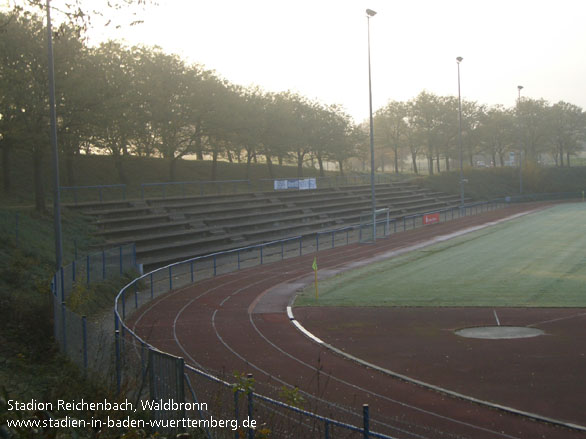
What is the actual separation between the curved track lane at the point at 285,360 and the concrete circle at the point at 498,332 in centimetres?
462

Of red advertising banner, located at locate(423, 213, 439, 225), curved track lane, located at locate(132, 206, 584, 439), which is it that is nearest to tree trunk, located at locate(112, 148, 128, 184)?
curved track lane, located at locate(132, 206, 584, 439)

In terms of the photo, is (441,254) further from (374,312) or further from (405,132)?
(405,132)

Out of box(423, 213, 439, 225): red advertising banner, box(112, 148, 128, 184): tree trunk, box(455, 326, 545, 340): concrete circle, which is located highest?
box(112, 148, 128, 184): tree trunk

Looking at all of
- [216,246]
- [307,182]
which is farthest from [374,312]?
[307,182]

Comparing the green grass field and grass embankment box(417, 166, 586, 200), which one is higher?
grass embankment box(417, 166, 586, 200)

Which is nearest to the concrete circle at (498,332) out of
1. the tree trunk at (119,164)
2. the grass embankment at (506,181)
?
the tree trunk at (119,164)

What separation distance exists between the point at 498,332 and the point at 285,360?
6.82 meters

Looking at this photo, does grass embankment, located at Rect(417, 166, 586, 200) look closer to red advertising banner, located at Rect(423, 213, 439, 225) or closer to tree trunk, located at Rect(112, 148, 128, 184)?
red advertising banner, located at Rect(423, 213, 439, 225)

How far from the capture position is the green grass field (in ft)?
76.6

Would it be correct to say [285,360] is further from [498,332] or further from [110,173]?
[110,173]

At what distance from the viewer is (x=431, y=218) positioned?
186 feet

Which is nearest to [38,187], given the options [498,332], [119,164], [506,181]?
[119,164]

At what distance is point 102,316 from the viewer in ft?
69.5

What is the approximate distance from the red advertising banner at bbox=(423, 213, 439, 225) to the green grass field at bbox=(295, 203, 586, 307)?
10.1 m
